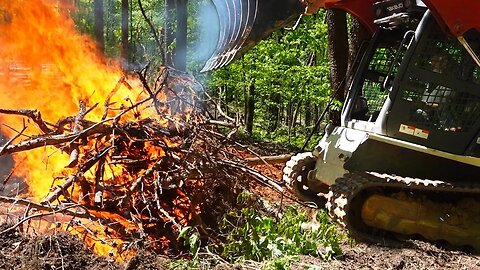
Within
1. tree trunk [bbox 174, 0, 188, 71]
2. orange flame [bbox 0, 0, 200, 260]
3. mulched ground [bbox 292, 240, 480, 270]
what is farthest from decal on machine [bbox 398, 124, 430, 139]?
tree trunk [bbox 174, 0, 188, 71]

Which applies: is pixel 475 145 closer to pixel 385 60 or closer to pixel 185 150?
pixel 385 60

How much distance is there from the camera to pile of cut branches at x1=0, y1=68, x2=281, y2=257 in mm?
4352

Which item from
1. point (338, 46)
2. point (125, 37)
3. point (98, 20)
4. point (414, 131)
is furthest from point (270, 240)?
point (125, 37)

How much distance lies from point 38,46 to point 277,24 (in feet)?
10.7

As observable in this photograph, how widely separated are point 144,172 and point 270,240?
127cm

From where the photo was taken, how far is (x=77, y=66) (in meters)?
6.51

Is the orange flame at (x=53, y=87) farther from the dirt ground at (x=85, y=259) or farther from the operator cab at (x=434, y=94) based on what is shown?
the operator cab at (x=434, y=94)

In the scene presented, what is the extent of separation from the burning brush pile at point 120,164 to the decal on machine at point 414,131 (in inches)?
72.2

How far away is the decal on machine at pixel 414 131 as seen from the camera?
5.63 meters

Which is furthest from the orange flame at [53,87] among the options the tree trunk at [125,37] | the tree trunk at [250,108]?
the tree trunk at [250,108]

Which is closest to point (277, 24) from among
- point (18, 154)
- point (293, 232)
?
point (293, 232)

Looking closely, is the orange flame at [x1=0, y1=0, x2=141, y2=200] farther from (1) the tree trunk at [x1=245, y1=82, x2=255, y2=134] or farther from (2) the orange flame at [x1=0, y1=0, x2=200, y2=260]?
(1) the tree trunk at [x1=245, y1=82, x2=255, y2=134]

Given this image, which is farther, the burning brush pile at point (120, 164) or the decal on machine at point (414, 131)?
the decal on machine at point (414, 131)

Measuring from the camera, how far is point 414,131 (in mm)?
5652
